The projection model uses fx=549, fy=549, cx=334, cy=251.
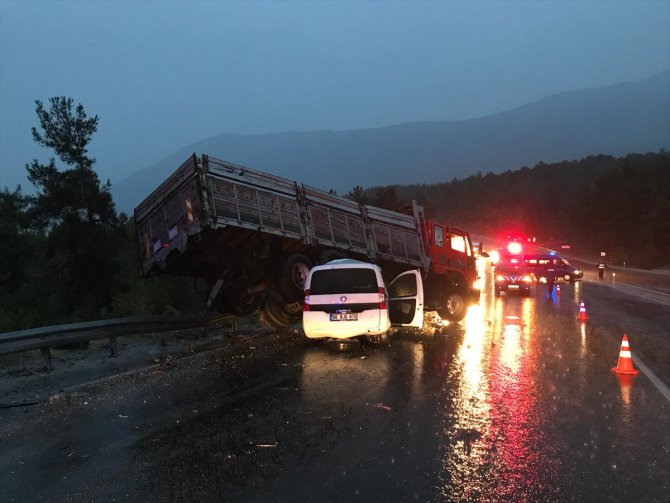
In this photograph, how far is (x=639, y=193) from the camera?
68.2 metres

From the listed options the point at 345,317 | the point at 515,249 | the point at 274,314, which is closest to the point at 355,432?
the point at 345,317

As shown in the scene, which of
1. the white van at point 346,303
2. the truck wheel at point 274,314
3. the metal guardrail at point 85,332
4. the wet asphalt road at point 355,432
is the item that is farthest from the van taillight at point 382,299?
the metal guardrail at point 85,332

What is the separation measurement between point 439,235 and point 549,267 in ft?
51.5

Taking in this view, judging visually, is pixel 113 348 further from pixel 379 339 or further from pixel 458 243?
pixel 458 243

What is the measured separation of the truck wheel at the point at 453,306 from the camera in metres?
15.3

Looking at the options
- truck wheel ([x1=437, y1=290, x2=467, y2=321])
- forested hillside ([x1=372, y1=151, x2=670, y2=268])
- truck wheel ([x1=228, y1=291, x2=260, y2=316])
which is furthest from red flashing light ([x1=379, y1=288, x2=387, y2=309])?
forested hillside ([x1=372, y1=151, x2=670, y2=268])

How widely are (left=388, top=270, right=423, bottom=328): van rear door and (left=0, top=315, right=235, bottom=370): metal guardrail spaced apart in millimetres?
4272

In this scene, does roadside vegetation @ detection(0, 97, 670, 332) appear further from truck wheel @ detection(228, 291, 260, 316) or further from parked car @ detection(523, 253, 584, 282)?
parked car @ detection(523, 253, 584, 282)

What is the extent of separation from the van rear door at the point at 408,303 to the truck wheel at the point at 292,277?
2216mm

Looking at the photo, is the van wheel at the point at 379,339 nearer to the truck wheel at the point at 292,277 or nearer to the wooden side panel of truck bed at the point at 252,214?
the truck wheel at the point at 292,277

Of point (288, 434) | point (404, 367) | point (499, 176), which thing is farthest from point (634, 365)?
point (499, 176)

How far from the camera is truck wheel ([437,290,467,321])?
15266 mm

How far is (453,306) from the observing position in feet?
50.8

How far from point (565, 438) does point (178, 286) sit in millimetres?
26954
